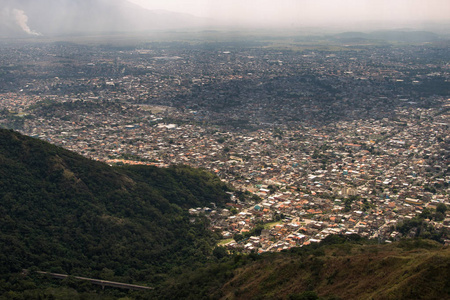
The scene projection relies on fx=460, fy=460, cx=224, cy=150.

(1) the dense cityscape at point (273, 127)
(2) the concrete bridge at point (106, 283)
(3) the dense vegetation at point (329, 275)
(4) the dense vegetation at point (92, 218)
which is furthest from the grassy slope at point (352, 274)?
(4) the dense vegetation at point (92, 218)

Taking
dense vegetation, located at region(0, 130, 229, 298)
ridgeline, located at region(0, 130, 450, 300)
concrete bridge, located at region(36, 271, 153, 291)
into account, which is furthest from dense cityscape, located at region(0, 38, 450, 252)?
concrete bridge, located at region(36, 271, 153, 291)

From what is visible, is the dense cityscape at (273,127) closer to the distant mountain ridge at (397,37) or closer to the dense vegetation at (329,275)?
the dense vegetation at (329,275)

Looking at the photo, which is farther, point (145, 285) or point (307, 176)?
point (307, 176)

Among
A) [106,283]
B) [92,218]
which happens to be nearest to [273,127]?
[92,218]

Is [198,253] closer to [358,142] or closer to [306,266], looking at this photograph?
[306,266]

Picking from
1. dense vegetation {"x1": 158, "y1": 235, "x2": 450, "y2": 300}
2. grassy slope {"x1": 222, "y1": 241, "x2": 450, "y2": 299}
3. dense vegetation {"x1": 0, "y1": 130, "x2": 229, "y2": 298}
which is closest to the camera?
grassy slope {"x1": 222, "y1": 241, "x2": 450, "y2": 299}

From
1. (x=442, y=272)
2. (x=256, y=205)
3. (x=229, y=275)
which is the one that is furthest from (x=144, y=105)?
(x=442, y=272)

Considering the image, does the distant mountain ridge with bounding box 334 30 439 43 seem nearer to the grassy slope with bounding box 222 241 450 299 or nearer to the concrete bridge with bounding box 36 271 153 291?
the grassy slope with bounding box 222 241 450 299
